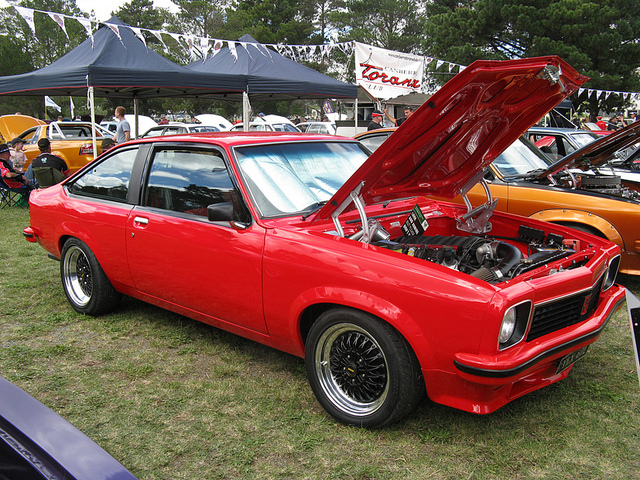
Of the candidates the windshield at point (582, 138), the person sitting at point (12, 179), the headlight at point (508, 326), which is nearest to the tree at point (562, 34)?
the windshield at point (582, 138)

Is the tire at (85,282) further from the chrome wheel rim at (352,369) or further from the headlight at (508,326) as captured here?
the headlight at (508,326)

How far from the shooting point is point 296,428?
2.95 m

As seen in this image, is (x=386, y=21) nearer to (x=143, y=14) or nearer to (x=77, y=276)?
(x=143, y=14)

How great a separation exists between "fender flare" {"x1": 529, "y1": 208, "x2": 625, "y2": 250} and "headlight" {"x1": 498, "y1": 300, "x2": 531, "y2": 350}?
3083 mm

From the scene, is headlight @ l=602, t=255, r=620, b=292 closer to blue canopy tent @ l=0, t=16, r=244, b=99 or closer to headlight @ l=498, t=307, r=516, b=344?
headlight @ l=498, t=307, r=516, b=344

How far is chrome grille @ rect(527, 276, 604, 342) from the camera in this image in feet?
8.64

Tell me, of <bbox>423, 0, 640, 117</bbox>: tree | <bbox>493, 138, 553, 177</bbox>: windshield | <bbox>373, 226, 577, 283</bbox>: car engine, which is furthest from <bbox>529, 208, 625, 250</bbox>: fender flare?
<bbox>423, 0, 640, 117</bbox>: tree

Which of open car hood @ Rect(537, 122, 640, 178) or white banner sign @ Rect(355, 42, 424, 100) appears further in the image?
white banner sign @ Rect(355, 42, 424, 100)

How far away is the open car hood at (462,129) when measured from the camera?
8.30 feet

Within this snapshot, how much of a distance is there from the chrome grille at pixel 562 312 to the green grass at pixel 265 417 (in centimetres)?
60

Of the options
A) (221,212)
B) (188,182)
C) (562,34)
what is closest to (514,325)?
(221,212)

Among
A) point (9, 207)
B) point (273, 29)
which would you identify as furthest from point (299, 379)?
point (273, 29)

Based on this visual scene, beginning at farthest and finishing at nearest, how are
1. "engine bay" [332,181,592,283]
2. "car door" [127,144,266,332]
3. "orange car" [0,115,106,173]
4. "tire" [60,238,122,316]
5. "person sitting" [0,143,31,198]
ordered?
"orange car" [0,115,106,173], "person sitting" [0,143,31,198], "tire" [60,238,122,316], "car door" [127,144,266,332], "engine bay" [332,181,592,283]

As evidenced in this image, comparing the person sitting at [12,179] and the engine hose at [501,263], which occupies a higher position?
the engine hose at [501,263]
